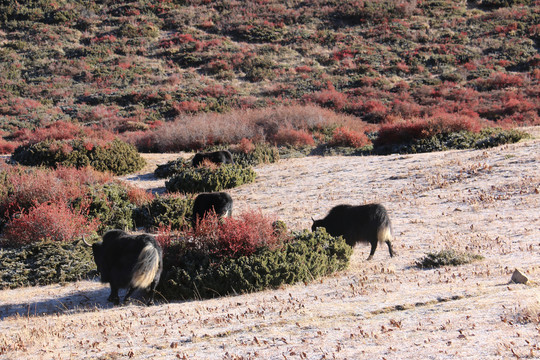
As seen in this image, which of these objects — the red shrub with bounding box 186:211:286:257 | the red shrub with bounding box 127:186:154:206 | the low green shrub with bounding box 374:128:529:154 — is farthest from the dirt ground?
the low green shrub with bounding box 374:128:529:154

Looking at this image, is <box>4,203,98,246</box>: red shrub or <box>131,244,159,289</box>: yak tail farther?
<box>4,203,98,246</box>: red shrub

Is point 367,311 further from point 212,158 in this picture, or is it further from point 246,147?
point 246,147

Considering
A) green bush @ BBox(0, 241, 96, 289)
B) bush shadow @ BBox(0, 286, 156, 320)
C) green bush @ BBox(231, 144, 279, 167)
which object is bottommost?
green bush @ BBox(231, 144, 279, 167)

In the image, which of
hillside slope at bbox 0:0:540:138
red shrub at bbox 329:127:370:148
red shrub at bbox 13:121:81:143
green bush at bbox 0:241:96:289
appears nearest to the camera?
green bush at bbox 0:241:96:289

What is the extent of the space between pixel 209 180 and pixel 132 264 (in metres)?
8.07

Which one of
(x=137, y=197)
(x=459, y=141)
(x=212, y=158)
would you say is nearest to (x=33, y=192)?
(x=137, y=197)

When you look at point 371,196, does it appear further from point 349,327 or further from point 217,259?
point 349,327

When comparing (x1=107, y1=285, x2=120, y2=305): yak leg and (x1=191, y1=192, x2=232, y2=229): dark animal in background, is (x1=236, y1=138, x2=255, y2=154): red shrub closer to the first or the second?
(x1=191, y1=192, x2=232, y2=229): dark animal in background

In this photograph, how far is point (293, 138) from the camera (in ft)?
65.7

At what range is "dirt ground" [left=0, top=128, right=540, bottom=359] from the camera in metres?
4.18

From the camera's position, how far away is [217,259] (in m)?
7.29

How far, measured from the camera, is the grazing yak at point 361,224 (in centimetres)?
784

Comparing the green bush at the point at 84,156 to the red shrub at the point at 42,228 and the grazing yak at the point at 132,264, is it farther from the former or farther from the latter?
the grazing yak at the point at 132,264

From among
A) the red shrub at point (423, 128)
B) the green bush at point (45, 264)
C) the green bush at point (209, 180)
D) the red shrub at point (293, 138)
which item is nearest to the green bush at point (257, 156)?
the red shrub at point (293, 138)
